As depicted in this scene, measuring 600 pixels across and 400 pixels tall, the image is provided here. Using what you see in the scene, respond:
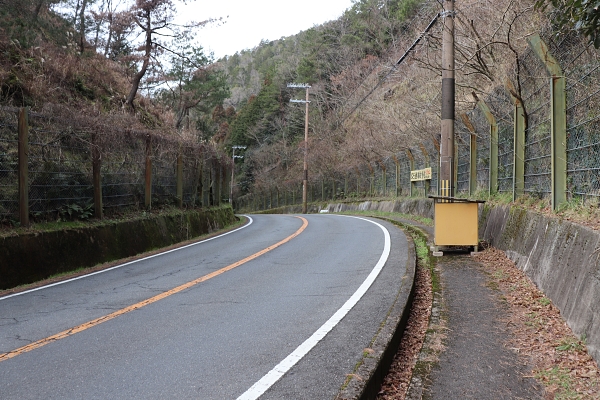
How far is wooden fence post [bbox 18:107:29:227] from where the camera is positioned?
946 cm

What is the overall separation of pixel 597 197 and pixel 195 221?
1330 centimetres

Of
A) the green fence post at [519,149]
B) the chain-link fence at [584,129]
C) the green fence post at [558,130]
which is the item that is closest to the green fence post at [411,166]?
the green fence post at [519,149]

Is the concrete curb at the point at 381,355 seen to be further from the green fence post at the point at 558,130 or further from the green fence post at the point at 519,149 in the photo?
the green fence post at the point at 519,149

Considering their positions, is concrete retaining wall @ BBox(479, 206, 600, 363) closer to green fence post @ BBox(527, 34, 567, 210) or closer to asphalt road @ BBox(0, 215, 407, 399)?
green fence post @ BBox(527, 34, 567, 210)

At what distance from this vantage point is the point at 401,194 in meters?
26.3

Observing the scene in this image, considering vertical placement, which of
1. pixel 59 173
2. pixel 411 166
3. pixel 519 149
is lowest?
pixel 59 173

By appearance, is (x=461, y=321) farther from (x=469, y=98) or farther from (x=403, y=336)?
(x=469, y=98)

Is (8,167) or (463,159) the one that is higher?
(463,159)

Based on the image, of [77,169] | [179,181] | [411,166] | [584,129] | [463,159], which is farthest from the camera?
[411,166]

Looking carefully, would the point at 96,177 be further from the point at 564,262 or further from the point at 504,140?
the point at 564,262

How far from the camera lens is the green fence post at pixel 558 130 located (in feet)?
22.7

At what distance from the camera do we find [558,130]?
6.98m

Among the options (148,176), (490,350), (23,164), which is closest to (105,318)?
(490,350)

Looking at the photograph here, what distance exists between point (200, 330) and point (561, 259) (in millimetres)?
4296
